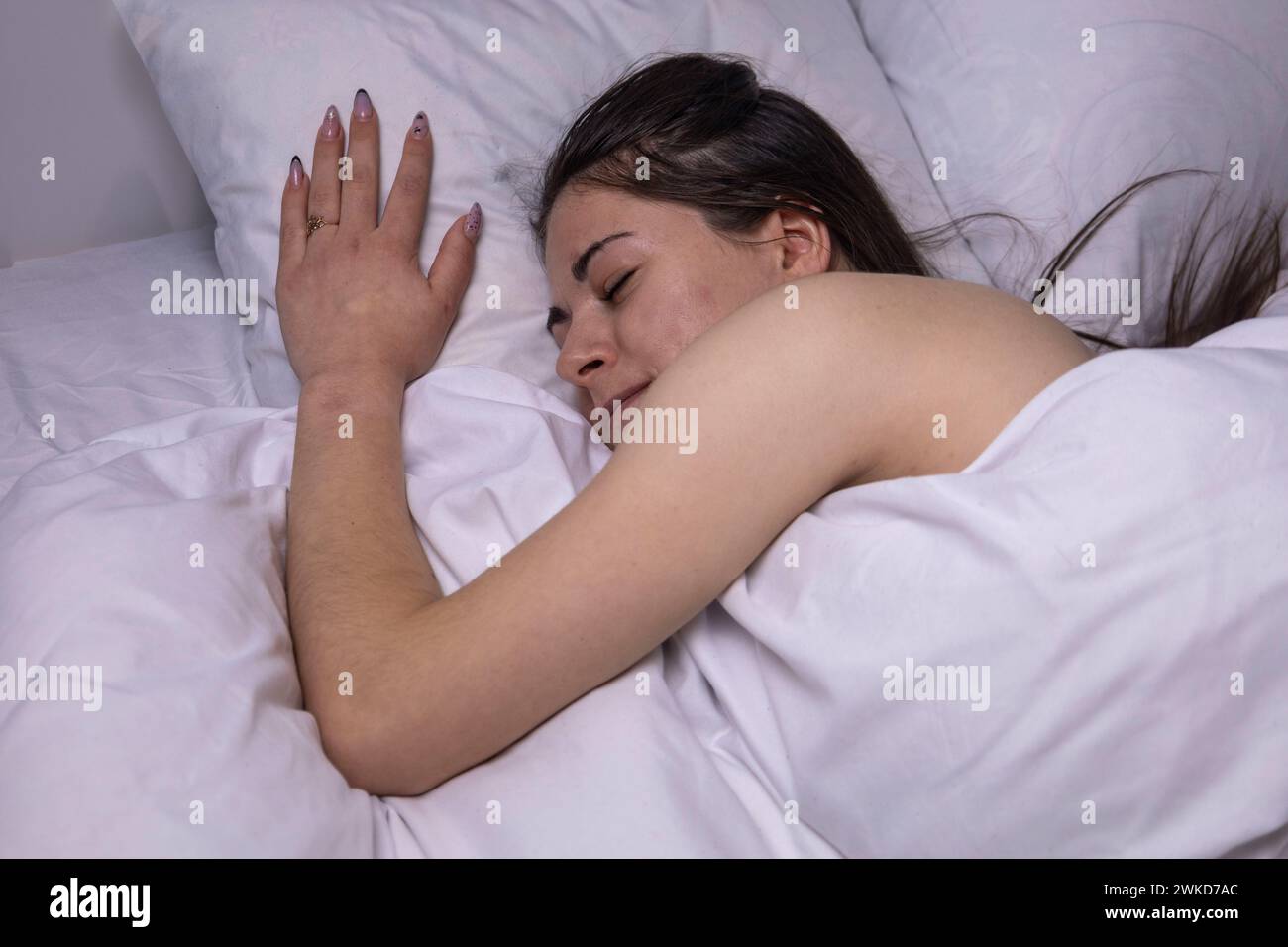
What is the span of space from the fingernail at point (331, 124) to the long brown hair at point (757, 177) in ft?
0.73

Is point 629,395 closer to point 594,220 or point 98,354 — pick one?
point 594,220

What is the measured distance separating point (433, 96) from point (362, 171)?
0.13m

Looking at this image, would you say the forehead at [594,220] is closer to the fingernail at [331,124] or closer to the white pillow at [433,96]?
the white pillow at [433,96]

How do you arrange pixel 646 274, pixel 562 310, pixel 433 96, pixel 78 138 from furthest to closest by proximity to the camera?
pixel 78 138
pixel 433 96
pixel 562 310
pixel 646 274

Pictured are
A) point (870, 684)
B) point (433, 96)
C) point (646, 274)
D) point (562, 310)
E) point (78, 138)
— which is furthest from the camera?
point (78, 138)

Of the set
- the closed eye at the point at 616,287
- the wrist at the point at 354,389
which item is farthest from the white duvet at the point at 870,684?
the closed eye at the point at 616,287

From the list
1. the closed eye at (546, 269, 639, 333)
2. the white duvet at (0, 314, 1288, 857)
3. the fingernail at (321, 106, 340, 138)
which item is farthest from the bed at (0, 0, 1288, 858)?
the fingernail at (321, 106, 340, 138)

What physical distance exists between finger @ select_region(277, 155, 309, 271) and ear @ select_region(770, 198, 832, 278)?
1.72 feet

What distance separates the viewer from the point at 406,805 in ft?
2.74

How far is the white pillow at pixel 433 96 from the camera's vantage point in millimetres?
1253

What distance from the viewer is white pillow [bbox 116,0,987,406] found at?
125 centimetres

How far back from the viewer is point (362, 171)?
1.23 meters

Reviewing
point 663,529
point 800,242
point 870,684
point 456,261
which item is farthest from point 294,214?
point 870,684

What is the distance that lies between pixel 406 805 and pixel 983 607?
0.45 metres
